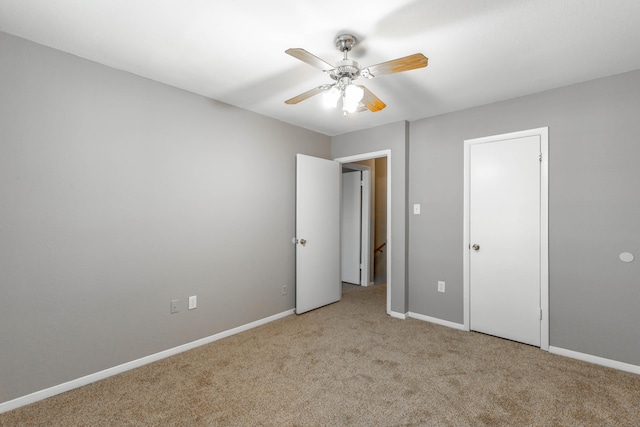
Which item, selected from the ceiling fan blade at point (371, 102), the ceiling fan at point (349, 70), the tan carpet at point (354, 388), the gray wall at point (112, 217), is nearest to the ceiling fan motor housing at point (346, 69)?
the ceiling fan at point (349, 70)

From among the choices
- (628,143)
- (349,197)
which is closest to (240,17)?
(628,143)

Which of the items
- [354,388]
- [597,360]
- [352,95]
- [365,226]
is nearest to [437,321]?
[597,360]

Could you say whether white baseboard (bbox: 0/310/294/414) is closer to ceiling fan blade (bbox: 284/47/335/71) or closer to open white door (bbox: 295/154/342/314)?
open white door (bbox: 295/154/342/314)

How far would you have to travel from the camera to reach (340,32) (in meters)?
1.95

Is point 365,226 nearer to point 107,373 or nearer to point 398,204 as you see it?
point 398,204

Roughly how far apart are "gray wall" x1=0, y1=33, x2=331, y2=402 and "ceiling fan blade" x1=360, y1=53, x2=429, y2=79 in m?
1.82

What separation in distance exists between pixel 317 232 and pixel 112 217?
2295mm

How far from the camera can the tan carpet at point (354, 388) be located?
1.89 metres

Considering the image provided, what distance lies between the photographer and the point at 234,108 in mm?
3260

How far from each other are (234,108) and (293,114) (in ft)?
2.15

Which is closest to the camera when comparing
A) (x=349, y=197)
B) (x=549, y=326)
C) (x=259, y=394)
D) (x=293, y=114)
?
(x=259, y=394)

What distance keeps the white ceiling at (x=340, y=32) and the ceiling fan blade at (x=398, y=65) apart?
28 cm

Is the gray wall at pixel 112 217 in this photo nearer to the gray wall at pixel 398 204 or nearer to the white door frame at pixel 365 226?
the gray wall at pixel 398 204

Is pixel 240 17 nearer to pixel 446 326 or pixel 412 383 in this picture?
pixel 412 383
